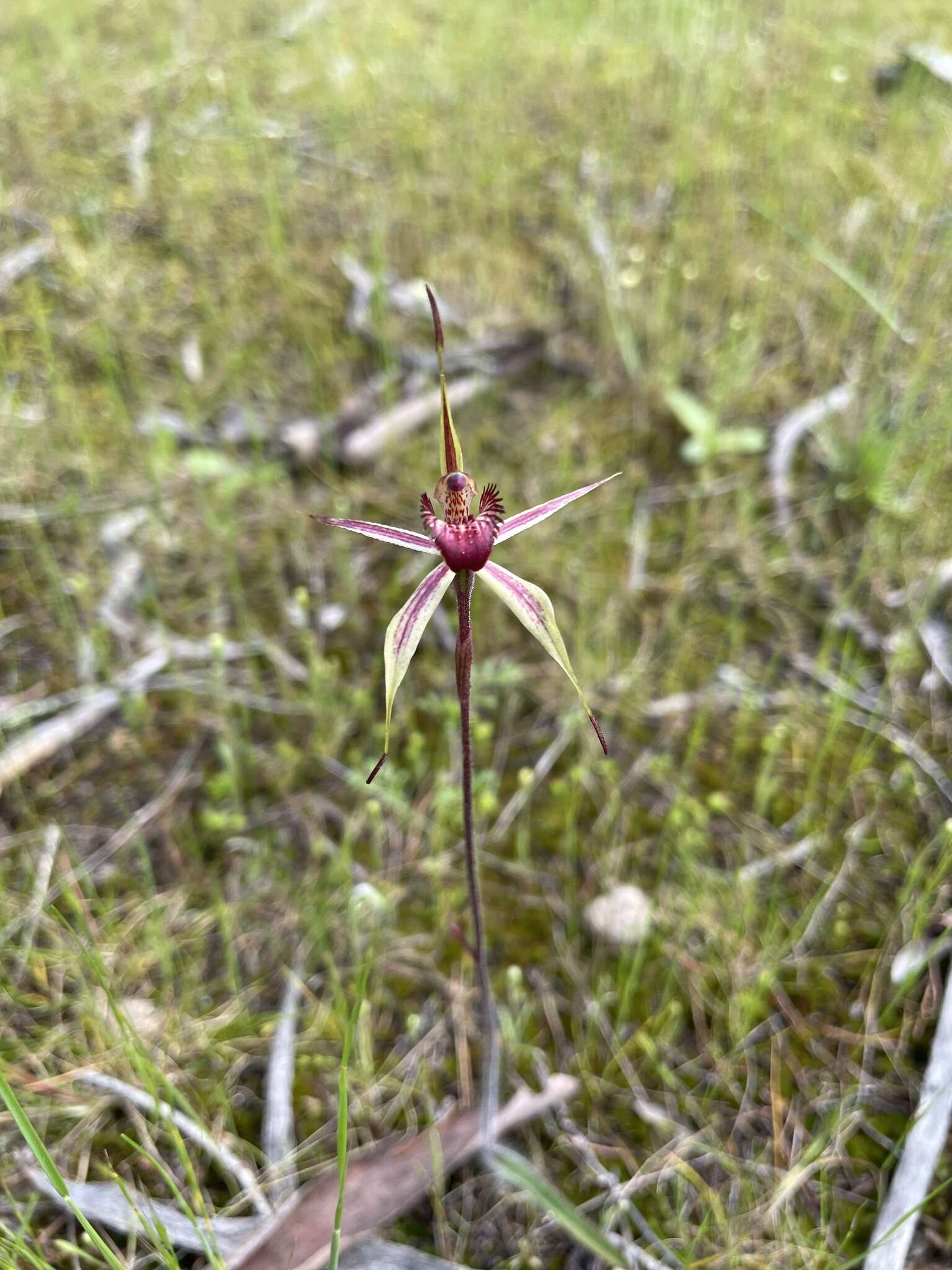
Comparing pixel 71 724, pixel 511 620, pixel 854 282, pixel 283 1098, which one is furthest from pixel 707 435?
pixel 283 1098

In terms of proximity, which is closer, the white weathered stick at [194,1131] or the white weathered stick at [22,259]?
the white weathered stick at [194,1131]

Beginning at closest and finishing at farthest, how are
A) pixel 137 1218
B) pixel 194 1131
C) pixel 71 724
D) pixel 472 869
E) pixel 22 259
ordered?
pixel 472 869, pixel 137 1218, pixel 194 1131, pixel 71 724, pixel 22 259

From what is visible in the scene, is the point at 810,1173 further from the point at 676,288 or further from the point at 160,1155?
the point at 676,288

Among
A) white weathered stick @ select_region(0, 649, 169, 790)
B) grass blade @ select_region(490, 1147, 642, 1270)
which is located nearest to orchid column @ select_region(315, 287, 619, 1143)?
grass blade @ select_region(490, 1147, 642, 1270)

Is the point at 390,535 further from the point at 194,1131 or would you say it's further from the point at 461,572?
the point at 194,1131

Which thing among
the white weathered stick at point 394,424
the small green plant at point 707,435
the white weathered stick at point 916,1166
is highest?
the white weathered stick at point 394,424

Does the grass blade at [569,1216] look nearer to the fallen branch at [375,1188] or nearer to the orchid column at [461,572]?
the fallen branch at [375,1188]

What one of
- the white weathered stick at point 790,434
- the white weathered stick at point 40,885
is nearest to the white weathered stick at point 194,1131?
the white weathered stick at point 40,885
